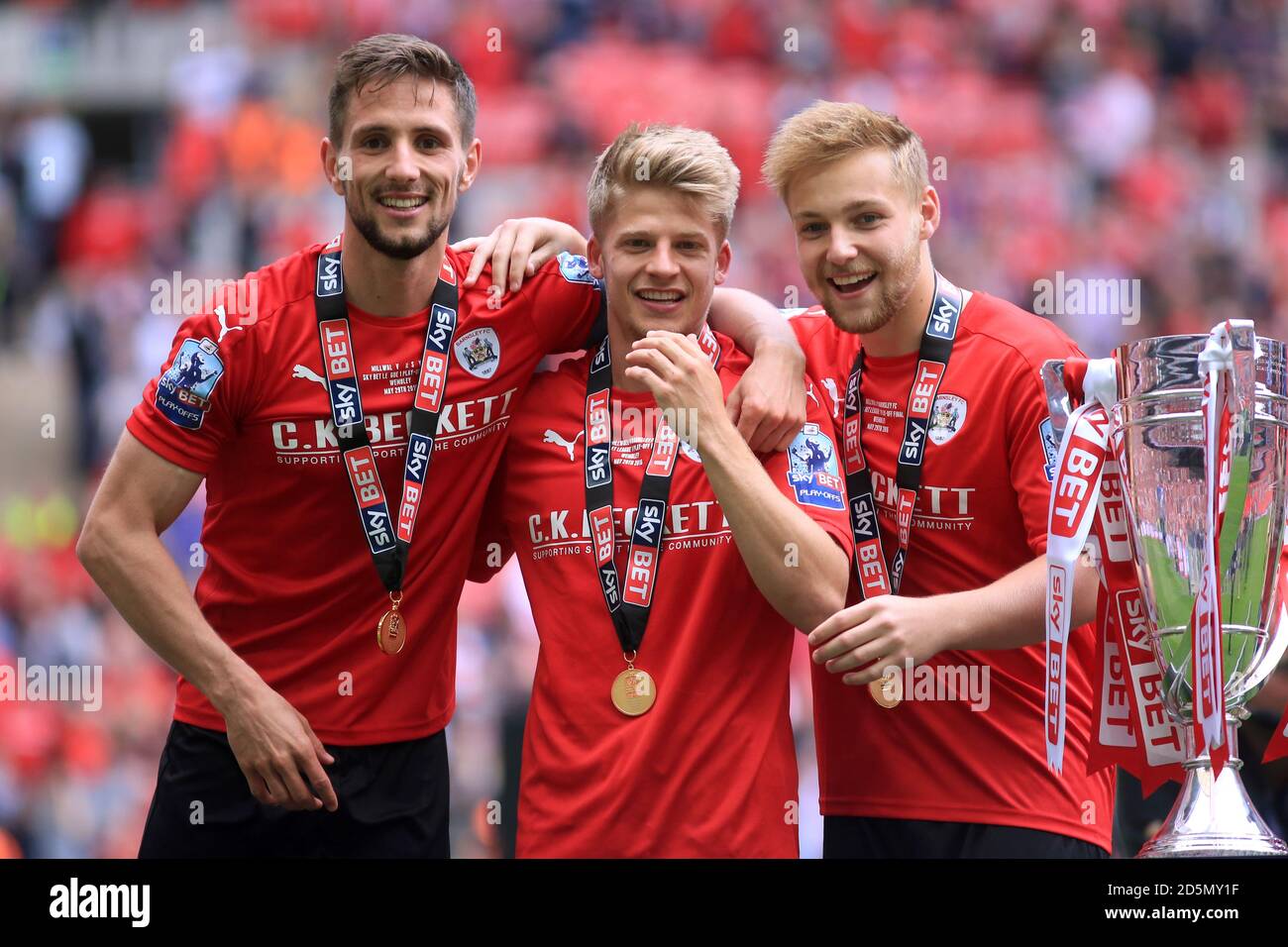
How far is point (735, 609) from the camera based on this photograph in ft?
8.89

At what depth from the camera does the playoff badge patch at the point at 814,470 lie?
8.93 ft

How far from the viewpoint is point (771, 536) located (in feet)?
8.34

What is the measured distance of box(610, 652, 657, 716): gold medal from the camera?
264 centimetres

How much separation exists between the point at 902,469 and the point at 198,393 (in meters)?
1.26

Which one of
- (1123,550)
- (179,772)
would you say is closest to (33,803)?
(179,772)

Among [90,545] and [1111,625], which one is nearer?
[1111,625]

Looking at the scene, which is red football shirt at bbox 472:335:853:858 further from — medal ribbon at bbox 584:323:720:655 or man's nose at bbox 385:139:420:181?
man's nose at bbox 385:139:420:181

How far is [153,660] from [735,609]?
4.20 meters

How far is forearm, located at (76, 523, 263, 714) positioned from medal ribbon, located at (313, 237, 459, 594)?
→ 0.33 meters

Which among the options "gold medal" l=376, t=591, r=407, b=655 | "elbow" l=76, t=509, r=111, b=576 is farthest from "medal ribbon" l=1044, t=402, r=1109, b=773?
"elbow" l=76, t=509, r=111, b=576
